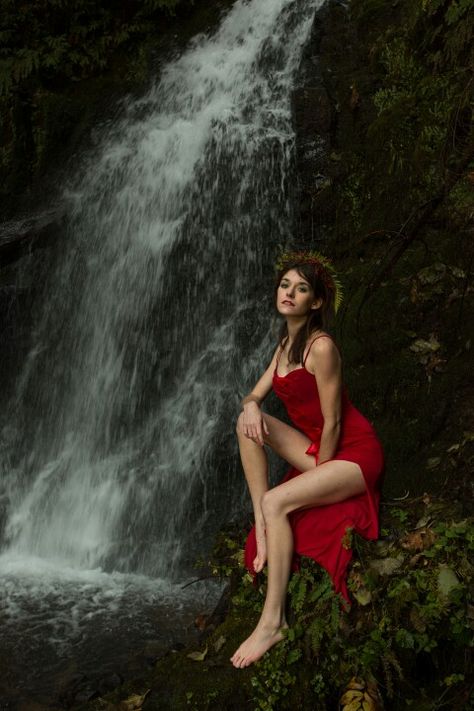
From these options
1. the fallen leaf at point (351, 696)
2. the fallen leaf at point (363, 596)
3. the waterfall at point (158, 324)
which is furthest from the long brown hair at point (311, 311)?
the waterfall at point (158, 324)

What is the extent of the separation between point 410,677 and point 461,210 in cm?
488

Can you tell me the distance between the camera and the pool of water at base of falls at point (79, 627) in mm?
4957

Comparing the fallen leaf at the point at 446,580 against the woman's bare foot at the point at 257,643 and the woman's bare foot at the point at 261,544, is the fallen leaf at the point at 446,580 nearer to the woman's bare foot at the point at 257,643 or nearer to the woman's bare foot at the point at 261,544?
the woman's bare foot at the point at 257,643

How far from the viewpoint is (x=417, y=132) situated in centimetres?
812

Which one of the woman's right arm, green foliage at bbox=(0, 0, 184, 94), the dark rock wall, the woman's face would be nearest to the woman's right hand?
the woman's right arm

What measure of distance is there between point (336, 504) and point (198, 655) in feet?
4.01

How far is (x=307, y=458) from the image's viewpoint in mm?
4023

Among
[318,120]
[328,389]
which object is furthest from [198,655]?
[318,120]

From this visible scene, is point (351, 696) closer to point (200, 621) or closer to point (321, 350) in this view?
point (321, 350)

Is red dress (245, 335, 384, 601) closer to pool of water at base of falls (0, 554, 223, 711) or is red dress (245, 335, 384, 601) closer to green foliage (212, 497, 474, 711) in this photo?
green foliage (212, 497, 474, 711)

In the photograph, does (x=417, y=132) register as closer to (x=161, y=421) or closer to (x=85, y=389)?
(x=161, y=421)

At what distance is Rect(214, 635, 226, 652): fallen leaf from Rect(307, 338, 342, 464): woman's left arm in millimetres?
1207

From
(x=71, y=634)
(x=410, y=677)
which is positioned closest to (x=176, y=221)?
(x=71, y=634)

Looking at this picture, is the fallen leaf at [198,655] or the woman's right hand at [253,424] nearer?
the woman's right hand at [253,424]
